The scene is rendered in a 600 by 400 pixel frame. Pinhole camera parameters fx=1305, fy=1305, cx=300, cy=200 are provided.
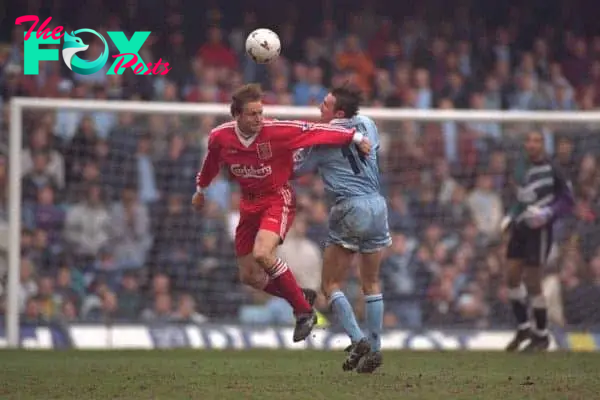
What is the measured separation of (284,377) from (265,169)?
4.94 ft

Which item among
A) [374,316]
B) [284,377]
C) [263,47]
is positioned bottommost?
[284,377]

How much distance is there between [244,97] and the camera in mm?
8914

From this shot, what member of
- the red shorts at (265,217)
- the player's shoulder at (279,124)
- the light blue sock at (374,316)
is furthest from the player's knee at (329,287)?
the player's shoulder at (279,124)

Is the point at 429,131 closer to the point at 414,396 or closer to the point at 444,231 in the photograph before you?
the point at 444,231

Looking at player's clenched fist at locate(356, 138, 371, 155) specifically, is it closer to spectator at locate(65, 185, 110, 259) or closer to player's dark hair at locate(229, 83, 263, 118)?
player's dark hair at locate(229, 83, 263, 118)

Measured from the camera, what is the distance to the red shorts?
30.1 ft

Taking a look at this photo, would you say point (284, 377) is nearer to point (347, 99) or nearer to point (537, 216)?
point (347, 99)

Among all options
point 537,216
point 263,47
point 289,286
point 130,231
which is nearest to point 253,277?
point 289,286

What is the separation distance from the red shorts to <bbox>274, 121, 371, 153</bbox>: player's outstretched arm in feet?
1.45

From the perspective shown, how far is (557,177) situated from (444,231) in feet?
8.02

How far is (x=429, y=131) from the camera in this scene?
14562 millimetres

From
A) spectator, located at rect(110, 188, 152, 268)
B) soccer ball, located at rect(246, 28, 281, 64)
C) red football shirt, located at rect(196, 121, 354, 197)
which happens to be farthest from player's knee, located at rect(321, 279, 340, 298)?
spectator, located at rect(110, 188, 152, 268)

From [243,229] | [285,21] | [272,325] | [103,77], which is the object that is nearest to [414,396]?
[243,229]

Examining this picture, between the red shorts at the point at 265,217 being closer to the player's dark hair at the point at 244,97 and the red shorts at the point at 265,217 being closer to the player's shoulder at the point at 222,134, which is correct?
the player's shoulder at the point at 222,134
